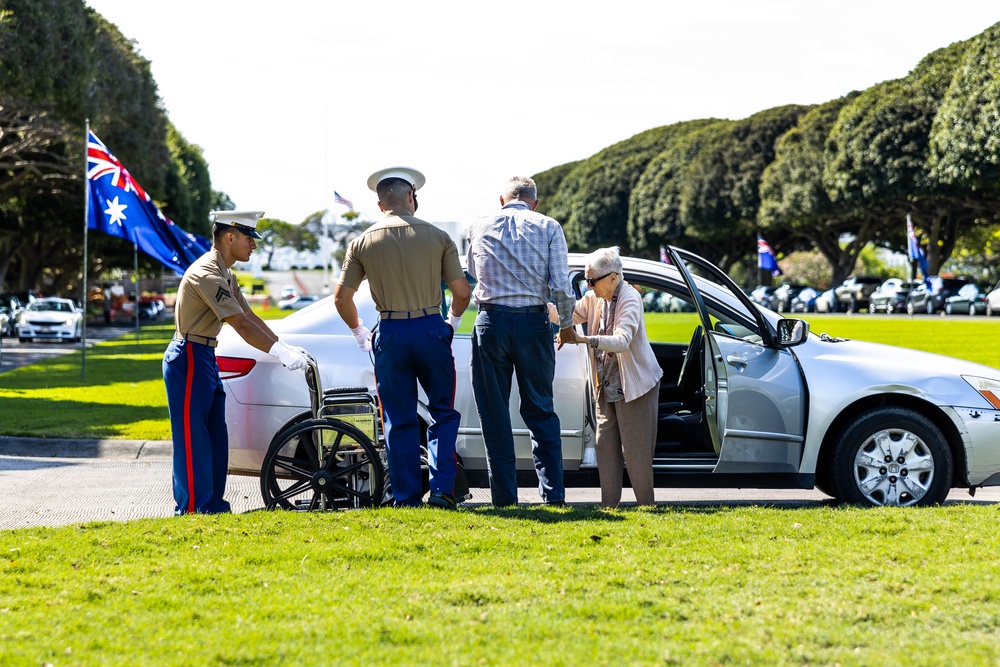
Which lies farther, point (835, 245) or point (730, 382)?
point (835, 245)

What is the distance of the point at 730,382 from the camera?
675 centimetres

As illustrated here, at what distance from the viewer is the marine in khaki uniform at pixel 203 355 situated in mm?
6277

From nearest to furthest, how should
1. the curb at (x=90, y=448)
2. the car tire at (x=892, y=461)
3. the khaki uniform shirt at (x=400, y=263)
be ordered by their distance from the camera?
the khaki uniform shirt at (x=400, y=263), the car tire at (x=892, y=461), the curb at (x=90, y=448)

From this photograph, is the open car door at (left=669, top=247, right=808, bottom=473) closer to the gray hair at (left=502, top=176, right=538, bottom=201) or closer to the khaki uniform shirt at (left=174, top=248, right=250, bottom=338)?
the gray hair at (left=502, top=176, right=538, bottom=201)

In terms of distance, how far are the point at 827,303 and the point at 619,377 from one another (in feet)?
162

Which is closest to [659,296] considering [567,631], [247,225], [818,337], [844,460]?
[818,337]

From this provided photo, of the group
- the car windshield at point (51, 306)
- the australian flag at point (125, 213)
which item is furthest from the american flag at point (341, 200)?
the australian flag at point (125, 213)

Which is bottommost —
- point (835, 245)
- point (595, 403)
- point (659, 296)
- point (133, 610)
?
point (133, 610)

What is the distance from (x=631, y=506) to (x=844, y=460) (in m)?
1.31

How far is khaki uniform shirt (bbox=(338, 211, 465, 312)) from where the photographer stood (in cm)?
605

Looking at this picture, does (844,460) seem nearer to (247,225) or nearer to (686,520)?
(686,520)

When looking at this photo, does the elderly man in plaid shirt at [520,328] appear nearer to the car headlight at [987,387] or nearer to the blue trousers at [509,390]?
the blue trousers at [509,390]

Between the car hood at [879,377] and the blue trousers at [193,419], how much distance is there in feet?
11.2

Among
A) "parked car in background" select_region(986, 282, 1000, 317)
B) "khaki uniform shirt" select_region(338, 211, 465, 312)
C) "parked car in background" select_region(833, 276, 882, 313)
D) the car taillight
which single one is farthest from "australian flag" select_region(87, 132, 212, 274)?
"parked car in background" select_region(833, 276, 882, 313)
